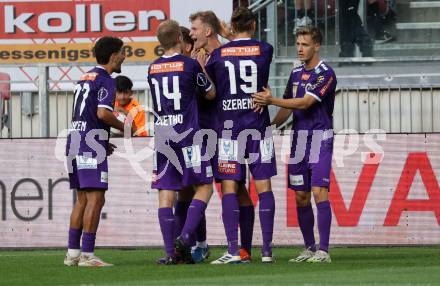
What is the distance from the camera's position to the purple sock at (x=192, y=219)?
11078 mm

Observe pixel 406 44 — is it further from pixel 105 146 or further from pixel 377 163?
pixel 105 146

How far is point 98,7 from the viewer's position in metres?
20.7

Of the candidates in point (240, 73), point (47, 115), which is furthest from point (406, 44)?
point (240, 73)

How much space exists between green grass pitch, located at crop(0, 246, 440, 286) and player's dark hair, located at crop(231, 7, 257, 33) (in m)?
2.02

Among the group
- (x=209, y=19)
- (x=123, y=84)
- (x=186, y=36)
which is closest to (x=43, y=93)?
(x=123, y=84)

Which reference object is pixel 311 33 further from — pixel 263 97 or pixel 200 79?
pixel 200 79

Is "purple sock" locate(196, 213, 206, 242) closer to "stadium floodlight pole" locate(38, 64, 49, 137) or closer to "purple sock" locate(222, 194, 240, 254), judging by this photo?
"purple sock" locate(222, 194, 240, 254)

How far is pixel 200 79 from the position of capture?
1123cm

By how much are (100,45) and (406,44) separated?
9.22 meters

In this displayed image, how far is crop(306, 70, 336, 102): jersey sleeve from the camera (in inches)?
455

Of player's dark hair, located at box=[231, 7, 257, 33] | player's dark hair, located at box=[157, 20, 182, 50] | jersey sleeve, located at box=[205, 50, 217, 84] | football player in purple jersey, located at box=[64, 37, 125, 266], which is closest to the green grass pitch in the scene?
football player in purple jersey, located at box=[64, 37, 125, 266]

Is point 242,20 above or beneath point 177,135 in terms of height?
above

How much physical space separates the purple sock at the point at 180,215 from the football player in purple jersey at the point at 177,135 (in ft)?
1.88

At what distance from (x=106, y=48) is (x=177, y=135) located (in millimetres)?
968
